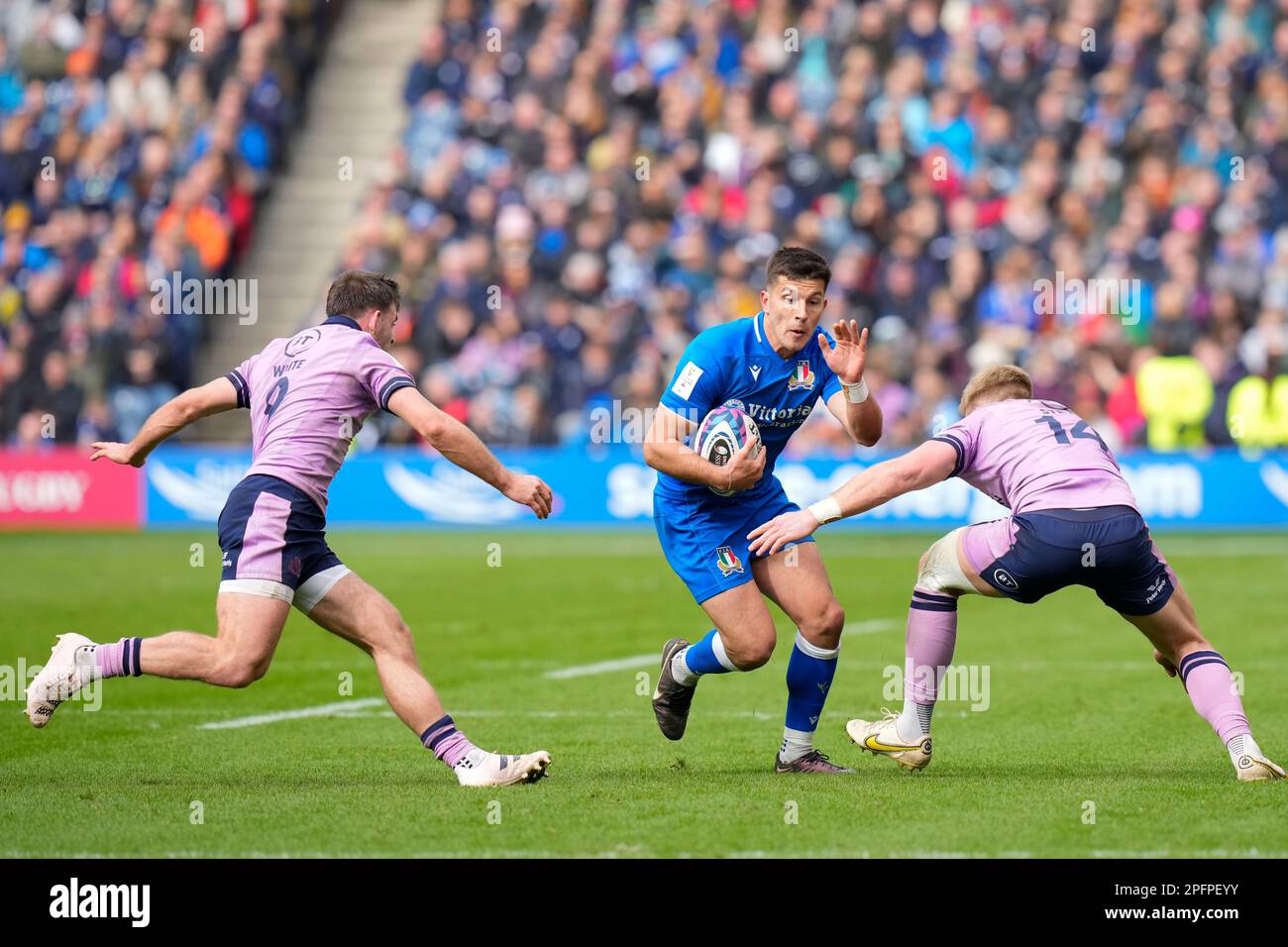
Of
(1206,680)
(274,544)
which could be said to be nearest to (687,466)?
(274,544)

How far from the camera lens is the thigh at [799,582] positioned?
8.63 m

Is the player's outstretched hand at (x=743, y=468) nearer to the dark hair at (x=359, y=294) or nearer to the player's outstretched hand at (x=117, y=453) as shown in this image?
the dark hair at (x=359, y=294)

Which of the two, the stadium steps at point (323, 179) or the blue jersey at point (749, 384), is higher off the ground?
the stadium steps at point (323, 179)

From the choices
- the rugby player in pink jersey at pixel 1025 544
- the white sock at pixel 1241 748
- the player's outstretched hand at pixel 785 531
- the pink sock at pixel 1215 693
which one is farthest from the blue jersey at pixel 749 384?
the white sock at pixel 1241 748

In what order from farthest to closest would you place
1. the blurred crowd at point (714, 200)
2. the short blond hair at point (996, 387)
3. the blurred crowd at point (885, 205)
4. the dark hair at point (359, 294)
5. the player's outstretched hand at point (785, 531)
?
the blurred crowd at point (714, 200) → the blurred crowd at point (885, 205) → the short blond hair at point (996, 387) → the dark hair at point (359, 294) → the player's outstretched hand at point (785, 531)

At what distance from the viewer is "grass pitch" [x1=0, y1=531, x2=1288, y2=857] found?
6922 mm

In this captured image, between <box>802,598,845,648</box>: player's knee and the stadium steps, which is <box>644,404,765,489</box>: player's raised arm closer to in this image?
<box>802,598,845,648</box>: player's knee

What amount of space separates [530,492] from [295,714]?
12.0 feet

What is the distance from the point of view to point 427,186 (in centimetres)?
2736

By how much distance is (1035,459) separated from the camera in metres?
8.14

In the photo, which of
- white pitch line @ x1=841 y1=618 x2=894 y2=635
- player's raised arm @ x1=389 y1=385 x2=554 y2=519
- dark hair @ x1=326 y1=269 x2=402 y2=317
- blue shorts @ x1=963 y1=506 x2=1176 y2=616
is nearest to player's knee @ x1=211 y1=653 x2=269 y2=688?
player's raised arm @ x1=389 y1=385 x2=554 y2=519

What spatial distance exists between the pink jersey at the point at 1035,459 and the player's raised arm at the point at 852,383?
0.49 meters

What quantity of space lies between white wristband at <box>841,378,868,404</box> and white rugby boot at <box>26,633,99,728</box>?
345 cm

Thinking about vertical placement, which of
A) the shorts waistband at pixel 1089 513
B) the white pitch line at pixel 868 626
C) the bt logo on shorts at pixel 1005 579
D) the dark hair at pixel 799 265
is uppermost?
the dark hair at pixel 799 265
